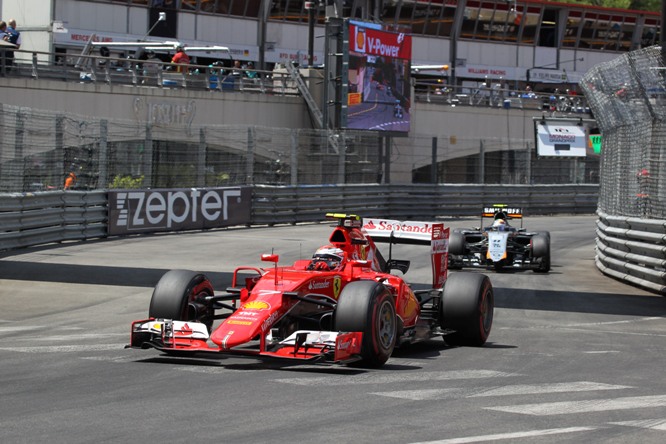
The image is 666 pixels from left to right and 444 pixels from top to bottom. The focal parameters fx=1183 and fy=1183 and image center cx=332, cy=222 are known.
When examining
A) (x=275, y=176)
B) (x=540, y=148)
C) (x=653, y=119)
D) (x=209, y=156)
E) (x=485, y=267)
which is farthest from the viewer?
(x=540, y=148)

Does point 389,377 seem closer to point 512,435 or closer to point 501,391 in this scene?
point 501,391

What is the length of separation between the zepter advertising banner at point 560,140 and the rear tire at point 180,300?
28.2m

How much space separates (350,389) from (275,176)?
2185 centimetres

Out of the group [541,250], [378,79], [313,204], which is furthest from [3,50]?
[541,250]

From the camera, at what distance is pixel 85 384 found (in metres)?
8.41

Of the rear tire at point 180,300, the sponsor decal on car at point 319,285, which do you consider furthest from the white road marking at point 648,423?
the rear tire at point 180,300

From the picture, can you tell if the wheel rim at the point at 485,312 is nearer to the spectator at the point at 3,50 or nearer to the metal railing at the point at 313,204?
the metal railing at the point at 313,204

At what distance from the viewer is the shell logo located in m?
9.54

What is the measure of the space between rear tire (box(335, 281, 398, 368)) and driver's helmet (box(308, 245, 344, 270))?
95cm

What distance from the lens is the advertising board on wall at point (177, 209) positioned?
2420 cm

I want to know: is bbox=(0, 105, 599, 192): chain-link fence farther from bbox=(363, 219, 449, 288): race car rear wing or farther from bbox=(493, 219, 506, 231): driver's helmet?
bbox=(363, 219, 449, 288): race car rear wing

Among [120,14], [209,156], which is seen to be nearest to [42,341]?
[209,156]

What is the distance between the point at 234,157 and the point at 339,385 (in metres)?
20.4

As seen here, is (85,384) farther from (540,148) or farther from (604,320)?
(540,148)
